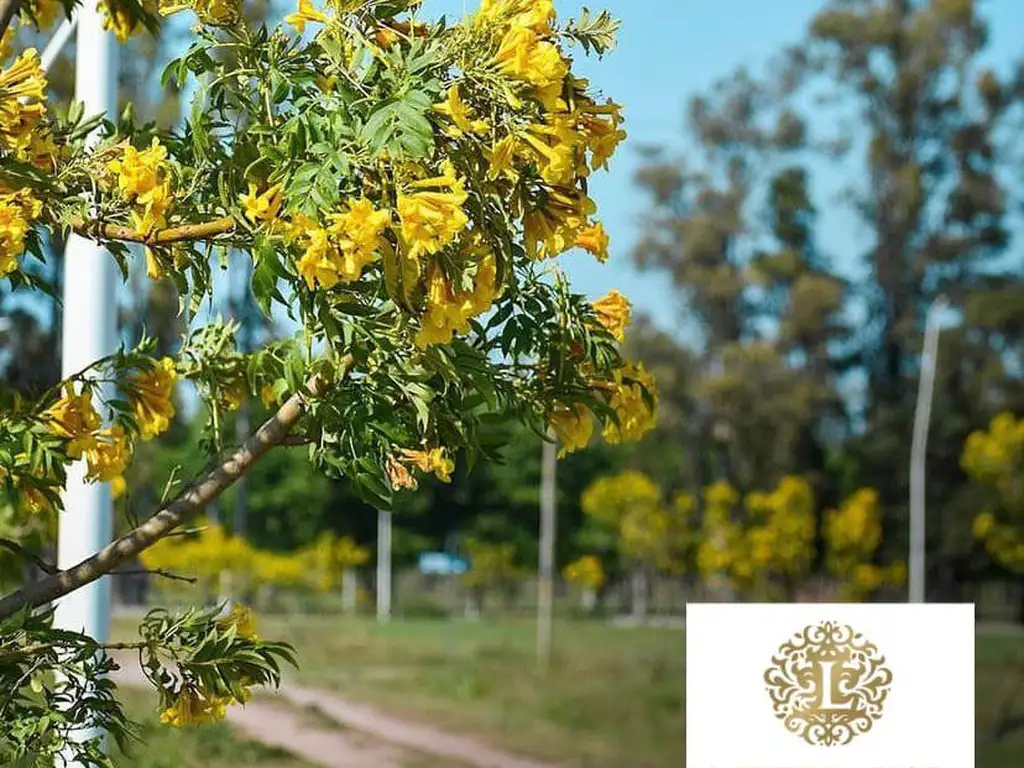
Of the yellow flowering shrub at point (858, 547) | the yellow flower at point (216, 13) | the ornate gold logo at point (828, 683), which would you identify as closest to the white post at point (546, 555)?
the yellow flowering shrub at point (858, 547)

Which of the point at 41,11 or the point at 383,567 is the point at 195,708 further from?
the point at 383,567

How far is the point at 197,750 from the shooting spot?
411cm

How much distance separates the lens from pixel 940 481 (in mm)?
9680

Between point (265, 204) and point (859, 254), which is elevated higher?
point (859, 254)

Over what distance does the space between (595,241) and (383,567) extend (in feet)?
23.2

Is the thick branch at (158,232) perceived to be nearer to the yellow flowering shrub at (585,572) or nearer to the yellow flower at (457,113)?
the yellow flower at (457,113)

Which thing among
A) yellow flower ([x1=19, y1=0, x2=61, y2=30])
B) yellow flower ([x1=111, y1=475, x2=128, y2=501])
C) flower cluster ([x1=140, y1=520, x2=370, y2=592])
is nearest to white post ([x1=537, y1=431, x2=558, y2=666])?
flower cluster ([x1=140, y1=520, x2=370, y2=592])

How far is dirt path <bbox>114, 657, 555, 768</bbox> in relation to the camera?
4.89 metres

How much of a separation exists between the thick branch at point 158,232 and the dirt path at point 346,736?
3118 mm

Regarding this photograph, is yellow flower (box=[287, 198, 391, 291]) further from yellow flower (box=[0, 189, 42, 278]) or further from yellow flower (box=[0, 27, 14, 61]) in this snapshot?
yellow flower (box=[0, 27, 14, 61])

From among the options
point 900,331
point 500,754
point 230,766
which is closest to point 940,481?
point 900,331

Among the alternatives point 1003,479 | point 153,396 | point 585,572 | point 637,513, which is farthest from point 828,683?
point 585,572

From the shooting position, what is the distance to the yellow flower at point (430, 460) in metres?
1.29

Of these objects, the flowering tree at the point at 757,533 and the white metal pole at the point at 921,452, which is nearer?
the white metal pole at the point at 921,452
